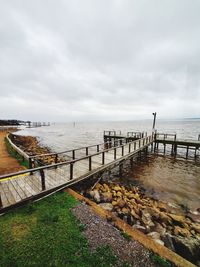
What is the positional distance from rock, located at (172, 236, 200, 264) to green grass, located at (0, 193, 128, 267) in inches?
84.7

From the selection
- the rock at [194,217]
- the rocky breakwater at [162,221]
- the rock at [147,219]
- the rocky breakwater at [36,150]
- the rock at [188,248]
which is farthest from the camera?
the rocky breakwater at [36,150]

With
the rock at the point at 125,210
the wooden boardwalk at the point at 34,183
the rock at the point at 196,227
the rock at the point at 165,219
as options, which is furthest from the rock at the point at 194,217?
the wooden boardwalk at the point at 34,183

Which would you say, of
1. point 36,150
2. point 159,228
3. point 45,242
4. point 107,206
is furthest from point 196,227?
point 36,150

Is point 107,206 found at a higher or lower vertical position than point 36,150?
higher

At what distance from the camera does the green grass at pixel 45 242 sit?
10.3 ft

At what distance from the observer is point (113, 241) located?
3756 millimetres

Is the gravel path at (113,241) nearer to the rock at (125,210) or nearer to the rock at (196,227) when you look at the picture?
the rock at (125,210)

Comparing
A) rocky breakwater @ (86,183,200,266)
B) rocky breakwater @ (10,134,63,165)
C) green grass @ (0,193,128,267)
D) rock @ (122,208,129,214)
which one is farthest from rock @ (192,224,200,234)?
rocky breakwater @ (10,134,63,165)

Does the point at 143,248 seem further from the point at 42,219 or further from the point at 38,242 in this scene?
the point at 42,219

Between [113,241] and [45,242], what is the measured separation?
1.72 meters

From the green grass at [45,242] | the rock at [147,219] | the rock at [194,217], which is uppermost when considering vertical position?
the green grass at [45,242]

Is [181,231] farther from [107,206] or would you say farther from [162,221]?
[107,206]

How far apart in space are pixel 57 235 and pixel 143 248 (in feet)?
7.32

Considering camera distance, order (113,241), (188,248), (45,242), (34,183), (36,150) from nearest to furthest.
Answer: (45,242) → (113,241) → (188,248) → (34,183) → (36,150)
